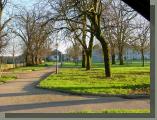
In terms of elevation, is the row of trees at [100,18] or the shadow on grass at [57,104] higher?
the row of trees at [100,18]

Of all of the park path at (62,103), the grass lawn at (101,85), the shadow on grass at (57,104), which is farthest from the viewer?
the grass lawn at (101,85)

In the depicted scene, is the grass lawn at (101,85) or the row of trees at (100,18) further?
the row of trees at (100,18)

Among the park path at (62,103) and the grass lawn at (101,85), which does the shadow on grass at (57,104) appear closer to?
the park path at (62,103)

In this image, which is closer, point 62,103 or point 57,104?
point 57,104

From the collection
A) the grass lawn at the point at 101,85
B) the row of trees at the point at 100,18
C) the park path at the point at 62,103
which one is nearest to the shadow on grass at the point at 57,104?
the park path at the point at 62,103

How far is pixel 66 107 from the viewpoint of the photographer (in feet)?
43.1

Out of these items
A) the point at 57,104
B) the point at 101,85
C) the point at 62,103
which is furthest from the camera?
the point at 101,85

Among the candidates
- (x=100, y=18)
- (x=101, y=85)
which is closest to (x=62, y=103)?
(x=101, y=85)

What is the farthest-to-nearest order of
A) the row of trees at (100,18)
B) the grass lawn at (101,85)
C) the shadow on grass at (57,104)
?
the row of trees at (100,18) → the grass lawn at (101,85) → the shadow on grass at (57,104)

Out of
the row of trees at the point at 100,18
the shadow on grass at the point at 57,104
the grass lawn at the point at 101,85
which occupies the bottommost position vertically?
the shadow on grass at the point at 57,104

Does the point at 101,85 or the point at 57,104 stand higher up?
the point at 101,85

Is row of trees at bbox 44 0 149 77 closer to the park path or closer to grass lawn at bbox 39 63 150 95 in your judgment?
grass lawn at bbox 39 63 150 95

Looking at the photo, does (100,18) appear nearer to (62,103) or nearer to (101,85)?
(101,85)

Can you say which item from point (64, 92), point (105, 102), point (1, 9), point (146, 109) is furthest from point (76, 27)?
point (146, 109)
